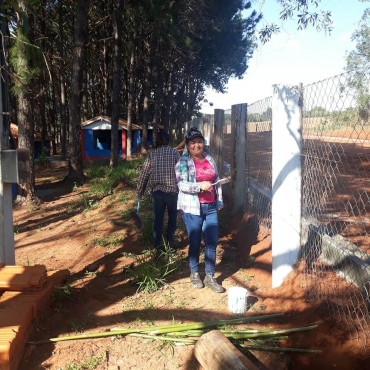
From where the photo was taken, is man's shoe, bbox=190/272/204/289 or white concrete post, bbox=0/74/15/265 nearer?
white concrete post, bbox=0/74/15/265

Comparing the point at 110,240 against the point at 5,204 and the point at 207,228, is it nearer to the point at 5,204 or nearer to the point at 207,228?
the point at 207,228

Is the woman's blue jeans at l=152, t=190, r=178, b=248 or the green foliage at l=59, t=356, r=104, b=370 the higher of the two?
the woman's blue jeans at l=152, t=190, r=178, b=248

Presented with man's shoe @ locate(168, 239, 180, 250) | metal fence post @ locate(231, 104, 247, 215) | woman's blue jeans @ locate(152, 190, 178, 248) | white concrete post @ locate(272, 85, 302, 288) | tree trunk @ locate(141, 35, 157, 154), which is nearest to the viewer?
white concrete post @ locate(272, 85, 302, 288)

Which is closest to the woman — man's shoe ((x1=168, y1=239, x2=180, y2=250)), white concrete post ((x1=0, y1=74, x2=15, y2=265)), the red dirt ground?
the red dirt ground

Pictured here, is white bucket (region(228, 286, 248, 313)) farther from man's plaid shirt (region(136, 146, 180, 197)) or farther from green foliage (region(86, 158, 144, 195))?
green foliage (region(86, 158, 144, 195))

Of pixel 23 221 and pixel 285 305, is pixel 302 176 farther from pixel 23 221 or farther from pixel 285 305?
pixel 23 221

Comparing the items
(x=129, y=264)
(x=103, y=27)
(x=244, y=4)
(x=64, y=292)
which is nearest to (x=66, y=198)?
(x=129, y=264)

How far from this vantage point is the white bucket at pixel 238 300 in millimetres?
3610

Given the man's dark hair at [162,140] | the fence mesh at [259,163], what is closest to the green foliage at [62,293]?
the man's dark hair at [162,140]

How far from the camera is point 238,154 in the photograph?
6.15 metres

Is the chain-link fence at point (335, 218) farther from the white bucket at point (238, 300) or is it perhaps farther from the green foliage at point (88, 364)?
the green foliage at point (88, 364)

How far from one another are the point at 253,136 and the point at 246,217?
118 centimetres

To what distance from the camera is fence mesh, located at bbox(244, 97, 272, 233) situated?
16.2 feet

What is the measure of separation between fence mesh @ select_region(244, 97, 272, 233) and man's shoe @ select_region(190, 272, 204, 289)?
1.17 m
